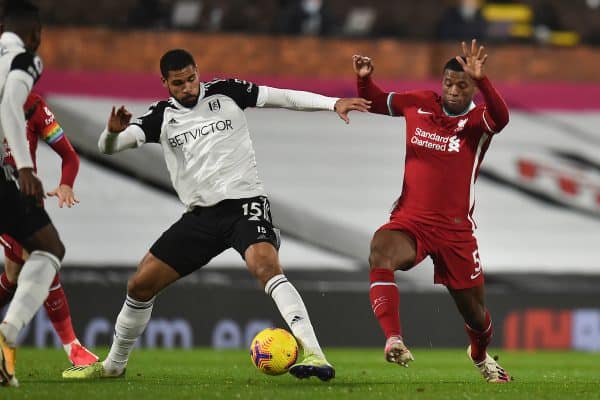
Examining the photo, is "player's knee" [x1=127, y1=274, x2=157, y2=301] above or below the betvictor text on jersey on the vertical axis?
below

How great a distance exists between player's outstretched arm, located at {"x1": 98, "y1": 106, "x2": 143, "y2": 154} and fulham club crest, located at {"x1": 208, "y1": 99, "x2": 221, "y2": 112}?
52 centimetres

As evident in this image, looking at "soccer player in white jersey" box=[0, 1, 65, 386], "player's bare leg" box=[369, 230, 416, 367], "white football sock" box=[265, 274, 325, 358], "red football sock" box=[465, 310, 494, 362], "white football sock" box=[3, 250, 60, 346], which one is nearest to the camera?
"soccer player in white jersey" box=[0, 1, 65, 386]

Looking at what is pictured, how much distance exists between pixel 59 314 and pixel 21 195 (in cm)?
214

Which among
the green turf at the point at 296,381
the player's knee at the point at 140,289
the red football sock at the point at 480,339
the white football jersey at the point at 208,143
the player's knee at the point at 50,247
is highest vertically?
the white football jersey at the point at 208,143

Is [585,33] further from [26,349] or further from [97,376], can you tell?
[97,376]

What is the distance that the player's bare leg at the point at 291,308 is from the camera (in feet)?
24.9

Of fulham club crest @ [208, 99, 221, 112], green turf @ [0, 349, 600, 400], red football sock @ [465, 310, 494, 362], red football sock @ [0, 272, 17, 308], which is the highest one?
fulham club crest @ [208, 99, 221, 112]

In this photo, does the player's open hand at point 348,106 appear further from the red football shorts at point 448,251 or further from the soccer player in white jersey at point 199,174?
the red football shorts at point 448,251

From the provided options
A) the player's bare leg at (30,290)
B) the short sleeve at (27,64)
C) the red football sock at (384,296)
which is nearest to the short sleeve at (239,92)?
the red football sock at (384,296)

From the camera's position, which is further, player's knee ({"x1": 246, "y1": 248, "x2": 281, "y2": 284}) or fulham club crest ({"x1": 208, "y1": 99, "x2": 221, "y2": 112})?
fulham club crest ({"x1": 208, "y1": 99, "x2": 221, "y2": 112})

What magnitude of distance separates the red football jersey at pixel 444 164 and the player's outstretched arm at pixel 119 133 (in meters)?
1.75

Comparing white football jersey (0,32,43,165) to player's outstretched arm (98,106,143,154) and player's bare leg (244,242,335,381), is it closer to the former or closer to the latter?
player's outstretched arm (98,106,143,154)

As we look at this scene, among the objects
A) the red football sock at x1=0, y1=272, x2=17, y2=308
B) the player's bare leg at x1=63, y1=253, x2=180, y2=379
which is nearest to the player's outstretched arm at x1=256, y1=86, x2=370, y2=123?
the player's bare leg at x1=63, y1=253, x2=180, y2=379

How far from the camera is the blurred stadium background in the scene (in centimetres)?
1609
